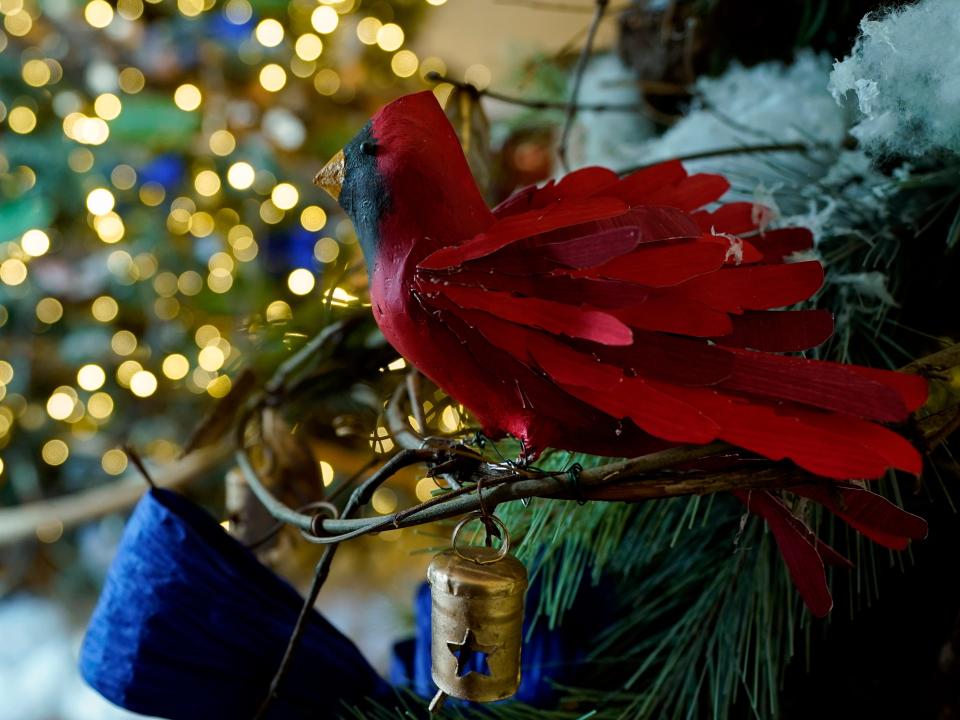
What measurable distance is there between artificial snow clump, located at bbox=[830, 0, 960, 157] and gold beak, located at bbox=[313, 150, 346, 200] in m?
0.16

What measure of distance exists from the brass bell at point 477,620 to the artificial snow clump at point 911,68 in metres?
0.17

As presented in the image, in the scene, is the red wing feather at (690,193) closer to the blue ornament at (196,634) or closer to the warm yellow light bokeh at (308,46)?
the blue ornament at (196,634)

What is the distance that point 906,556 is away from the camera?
33 centimetres

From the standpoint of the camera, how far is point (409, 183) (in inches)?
8.7

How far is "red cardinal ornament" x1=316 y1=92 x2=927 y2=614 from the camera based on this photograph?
0.17m

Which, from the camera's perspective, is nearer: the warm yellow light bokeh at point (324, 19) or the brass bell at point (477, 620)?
the brass bell at point (477, 620)

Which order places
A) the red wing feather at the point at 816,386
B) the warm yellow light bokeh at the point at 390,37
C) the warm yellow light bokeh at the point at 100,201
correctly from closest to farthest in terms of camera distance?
the red wing feather at the point at 816,386 → the warm yellow light bokeh at the point at 100,201 → the warm yellow light bokeh at the point at 390,37

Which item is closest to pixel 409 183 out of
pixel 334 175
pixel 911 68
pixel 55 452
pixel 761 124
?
pixel 334 175

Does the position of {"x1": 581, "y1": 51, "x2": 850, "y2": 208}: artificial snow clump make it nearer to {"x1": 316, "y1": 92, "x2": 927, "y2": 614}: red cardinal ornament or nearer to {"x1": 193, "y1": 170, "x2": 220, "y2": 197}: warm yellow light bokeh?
{"x1": 316, "y1": 92, "x2": 927, "y2": 614}: red cardinal ornament

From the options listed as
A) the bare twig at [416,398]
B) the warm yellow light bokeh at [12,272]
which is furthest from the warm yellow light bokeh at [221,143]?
the bare twig at [416,398]

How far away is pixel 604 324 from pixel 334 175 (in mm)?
112

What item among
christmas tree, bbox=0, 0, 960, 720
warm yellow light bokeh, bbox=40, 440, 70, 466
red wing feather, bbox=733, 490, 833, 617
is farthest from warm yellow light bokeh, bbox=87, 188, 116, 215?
red wing feather, bbox=733, 490, 833, 617

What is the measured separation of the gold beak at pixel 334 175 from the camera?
0.78 feet

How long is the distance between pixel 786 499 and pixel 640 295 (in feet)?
0.26
